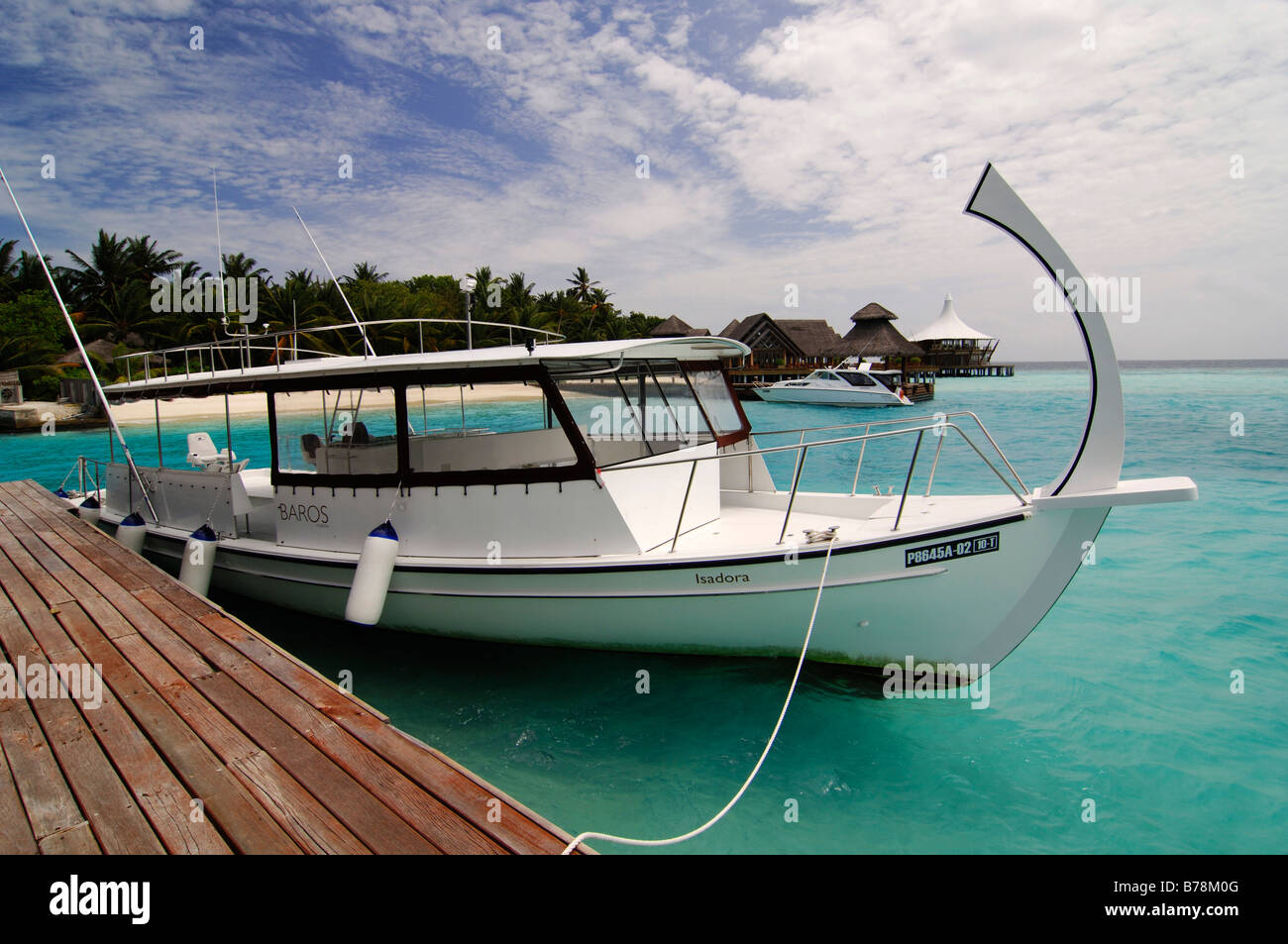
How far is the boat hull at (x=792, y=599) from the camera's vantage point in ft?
15.0

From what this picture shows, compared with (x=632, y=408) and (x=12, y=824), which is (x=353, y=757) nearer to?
(x=12, y=824)

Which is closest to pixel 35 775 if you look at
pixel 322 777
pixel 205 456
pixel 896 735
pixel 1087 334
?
pixel 322 777

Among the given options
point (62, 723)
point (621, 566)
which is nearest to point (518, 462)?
point (621, 566)

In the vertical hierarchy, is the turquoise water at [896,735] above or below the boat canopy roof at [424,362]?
below

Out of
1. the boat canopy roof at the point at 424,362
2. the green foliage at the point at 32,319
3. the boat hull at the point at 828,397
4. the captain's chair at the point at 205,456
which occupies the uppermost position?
the green foliage at the point at 32,319

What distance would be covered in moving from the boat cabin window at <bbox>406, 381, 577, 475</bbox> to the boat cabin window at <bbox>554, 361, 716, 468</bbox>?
447 mm

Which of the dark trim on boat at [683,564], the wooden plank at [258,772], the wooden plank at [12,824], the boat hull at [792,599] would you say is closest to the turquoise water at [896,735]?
the boat hull at [792,599]

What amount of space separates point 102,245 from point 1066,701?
54784 mm

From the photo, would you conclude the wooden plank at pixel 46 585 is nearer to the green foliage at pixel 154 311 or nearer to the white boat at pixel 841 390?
the green foliage at pixel 154 311

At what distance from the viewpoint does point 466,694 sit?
5.79m

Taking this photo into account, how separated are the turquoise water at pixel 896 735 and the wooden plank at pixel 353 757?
1.71 m

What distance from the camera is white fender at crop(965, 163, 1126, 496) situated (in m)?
4.20

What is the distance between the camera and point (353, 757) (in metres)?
2.99
